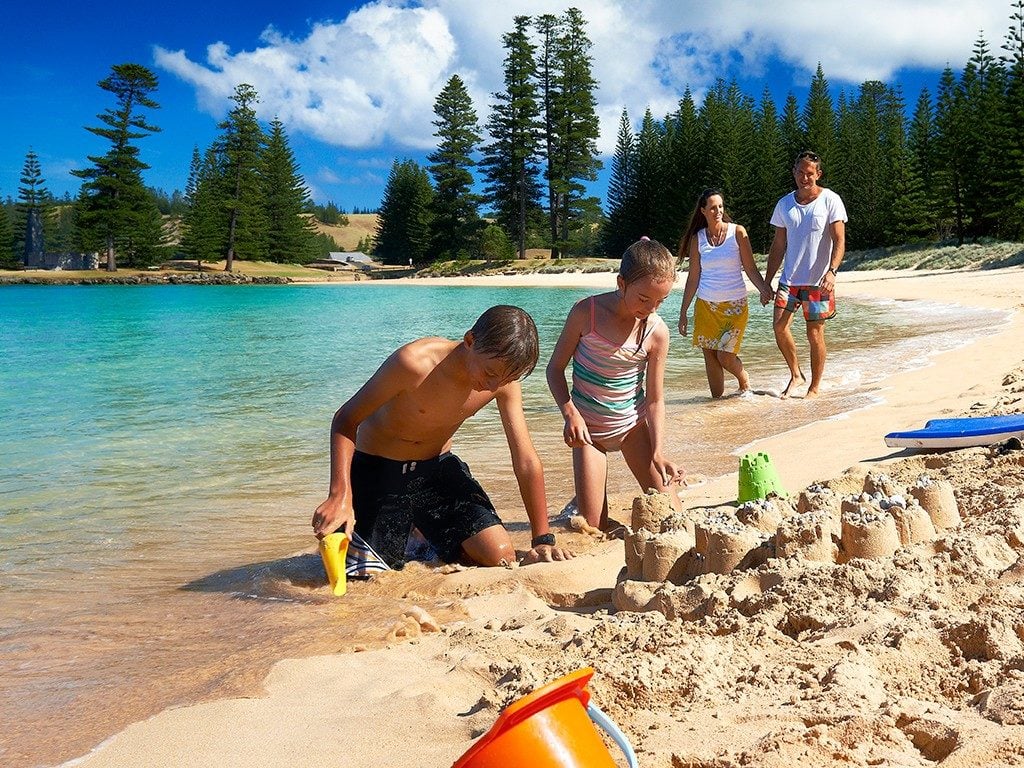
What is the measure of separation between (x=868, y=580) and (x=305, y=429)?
553cm

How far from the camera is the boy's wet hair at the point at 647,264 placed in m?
3.81

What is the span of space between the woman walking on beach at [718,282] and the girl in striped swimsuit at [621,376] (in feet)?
10.1

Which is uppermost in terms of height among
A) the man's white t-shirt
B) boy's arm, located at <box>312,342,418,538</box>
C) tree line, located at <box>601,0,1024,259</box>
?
tree line, located at <box>601,0,1024,259</box>

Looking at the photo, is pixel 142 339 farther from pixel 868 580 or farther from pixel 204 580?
pixel 868 580

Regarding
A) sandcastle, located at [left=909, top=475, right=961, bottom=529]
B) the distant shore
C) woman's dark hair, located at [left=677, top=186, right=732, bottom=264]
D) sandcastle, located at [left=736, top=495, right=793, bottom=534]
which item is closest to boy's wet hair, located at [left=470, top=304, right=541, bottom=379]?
sandcastle, located at [left=736, top=495, right=793, bottom=534]

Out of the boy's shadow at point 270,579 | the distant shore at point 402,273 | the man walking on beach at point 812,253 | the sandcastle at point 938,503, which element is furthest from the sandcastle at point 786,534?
the distant shore at point 402,273

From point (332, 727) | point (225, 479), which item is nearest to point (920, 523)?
point (332, 727)

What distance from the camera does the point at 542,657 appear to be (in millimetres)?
2398

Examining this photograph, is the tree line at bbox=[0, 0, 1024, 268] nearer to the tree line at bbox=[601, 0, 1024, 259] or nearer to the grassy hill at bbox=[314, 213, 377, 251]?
the tree line at bbox=[601, 0, 1024, 259]

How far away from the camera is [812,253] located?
712 cm

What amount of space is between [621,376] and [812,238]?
11.9ft

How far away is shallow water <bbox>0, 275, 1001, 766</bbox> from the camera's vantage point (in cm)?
281

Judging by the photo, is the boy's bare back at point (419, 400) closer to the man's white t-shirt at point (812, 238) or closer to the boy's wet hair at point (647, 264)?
the boy's wet hair at point (647, 264)

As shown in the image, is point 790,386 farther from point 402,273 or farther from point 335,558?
point 402,273
